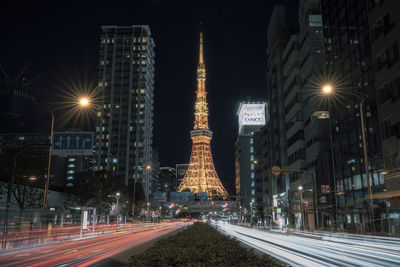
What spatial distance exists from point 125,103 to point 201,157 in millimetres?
42409

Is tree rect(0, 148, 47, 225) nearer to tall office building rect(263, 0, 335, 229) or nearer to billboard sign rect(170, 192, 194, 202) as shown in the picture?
tall office building rect(263, 0, 335, 229)

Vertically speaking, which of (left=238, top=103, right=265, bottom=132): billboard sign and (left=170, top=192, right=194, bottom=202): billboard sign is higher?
(left=238, top=103, right=265, bottom=132): billboard sign

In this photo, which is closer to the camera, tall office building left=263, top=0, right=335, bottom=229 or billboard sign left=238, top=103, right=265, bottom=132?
tall office building left=263, top=0, right=335, bottom=229

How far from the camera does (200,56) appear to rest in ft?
526

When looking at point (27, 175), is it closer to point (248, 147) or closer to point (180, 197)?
point (180, 197)

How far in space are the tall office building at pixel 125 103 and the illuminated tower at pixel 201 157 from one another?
20.8 m

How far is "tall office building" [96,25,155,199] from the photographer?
498ft

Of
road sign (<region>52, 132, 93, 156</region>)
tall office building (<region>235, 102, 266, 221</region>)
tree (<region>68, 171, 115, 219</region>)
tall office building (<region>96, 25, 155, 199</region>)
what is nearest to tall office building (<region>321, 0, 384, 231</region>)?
road sign (<region>52, 132, 93, 156</region>)

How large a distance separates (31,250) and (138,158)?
129353 mm

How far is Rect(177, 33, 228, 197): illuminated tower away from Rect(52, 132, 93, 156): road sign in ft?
362

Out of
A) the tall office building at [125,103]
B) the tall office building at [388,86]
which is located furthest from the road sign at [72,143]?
the tall office building at [125,103]

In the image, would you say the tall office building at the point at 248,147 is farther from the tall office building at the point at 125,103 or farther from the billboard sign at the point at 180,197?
the billboard sign at the point at 180,197

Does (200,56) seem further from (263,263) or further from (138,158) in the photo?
(263,263)

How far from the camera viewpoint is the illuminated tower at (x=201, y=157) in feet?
449
